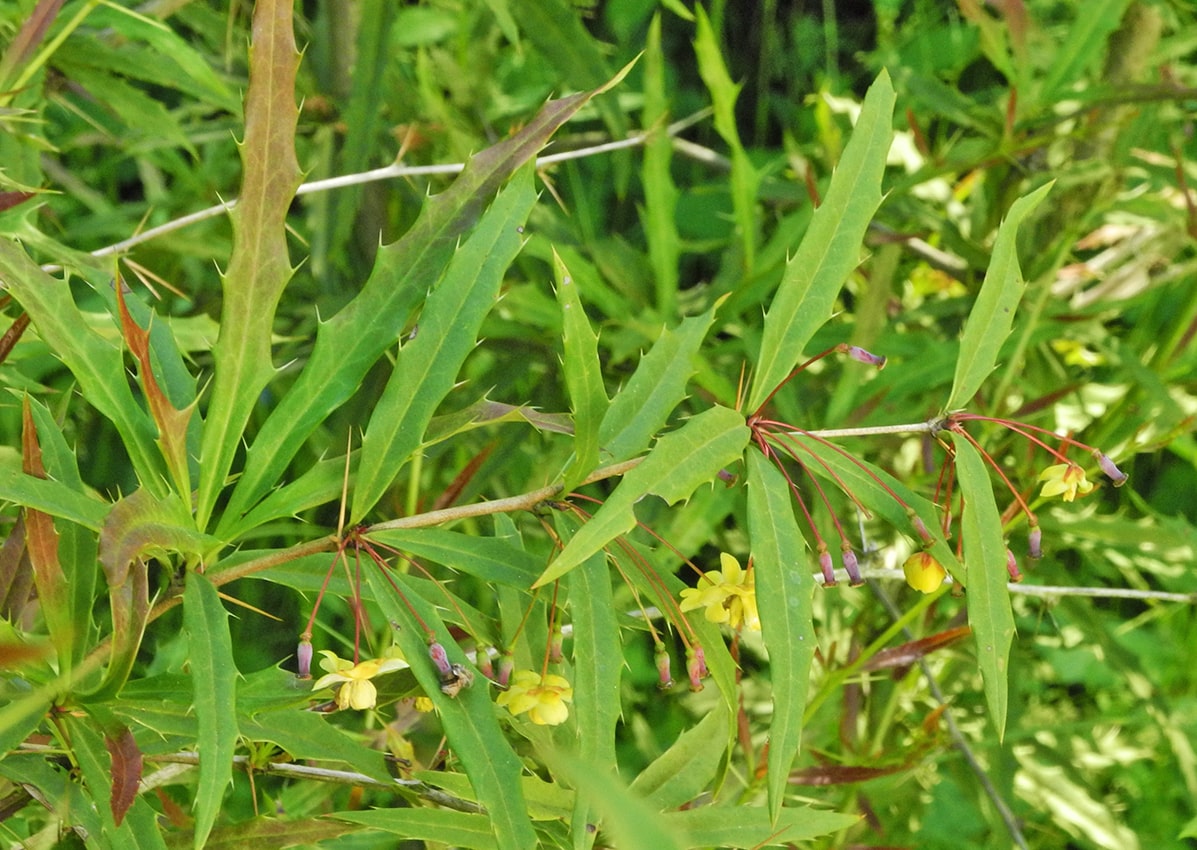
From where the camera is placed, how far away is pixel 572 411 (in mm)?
425

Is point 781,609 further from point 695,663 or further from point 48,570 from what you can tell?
point 48,570

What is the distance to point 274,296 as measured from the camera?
16.9 inches

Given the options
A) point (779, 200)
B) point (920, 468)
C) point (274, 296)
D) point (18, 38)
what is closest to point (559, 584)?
point (274, 296)

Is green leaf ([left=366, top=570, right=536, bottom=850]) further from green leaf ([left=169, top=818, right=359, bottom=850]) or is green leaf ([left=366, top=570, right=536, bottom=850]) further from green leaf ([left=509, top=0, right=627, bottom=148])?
green leaf ([left=509, top=0, right=627, bottom=148])

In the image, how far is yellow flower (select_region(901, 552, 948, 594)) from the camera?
0.47 m

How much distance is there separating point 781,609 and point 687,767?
18cm

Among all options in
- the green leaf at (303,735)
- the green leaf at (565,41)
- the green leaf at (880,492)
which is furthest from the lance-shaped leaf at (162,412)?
the green leaf at (565,41)

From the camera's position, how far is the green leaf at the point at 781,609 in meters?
0.40

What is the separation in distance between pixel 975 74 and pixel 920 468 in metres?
0.83

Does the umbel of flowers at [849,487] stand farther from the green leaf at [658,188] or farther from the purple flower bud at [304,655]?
the green leaf at [658,188]

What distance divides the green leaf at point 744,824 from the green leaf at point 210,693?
7.8 inches

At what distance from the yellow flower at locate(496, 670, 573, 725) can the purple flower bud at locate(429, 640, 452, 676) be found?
0.06m

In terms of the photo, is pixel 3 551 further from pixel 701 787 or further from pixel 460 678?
pixel 701 787

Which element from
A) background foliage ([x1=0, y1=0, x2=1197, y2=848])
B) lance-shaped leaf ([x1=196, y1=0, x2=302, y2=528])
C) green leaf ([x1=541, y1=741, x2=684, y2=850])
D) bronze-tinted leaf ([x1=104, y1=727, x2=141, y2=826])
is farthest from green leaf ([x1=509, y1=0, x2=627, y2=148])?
green leaf ([x1=541, y1=741, x2=684, y2=850])
